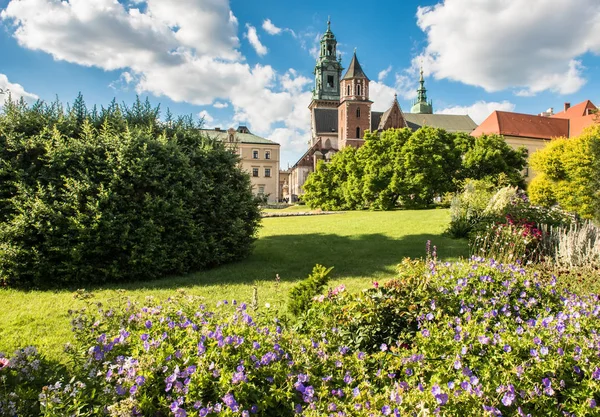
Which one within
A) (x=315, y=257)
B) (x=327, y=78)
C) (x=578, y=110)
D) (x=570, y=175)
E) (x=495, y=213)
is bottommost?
(x=315, y=257)

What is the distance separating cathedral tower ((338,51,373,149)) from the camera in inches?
2328

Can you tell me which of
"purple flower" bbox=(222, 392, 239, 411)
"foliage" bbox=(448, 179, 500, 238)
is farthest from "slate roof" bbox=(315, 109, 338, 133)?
"purple flower" bbox=(222, 392, 239, 411)

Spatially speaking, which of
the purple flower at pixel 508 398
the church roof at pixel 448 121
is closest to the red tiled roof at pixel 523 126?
the church roof at pixel 448 121

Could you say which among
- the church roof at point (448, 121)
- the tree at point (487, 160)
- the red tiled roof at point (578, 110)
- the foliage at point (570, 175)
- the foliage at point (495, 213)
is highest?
the church roof at point (448, 121)

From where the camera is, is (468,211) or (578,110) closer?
(468,211)

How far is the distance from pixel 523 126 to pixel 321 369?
63138 millimetres

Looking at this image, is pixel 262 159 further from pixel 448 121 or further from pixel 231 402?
pixel 231 402

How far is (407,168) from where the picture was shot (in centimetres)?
2956

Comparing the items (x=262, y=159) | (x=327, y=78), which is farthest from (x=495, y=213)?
(x=327, y=78)

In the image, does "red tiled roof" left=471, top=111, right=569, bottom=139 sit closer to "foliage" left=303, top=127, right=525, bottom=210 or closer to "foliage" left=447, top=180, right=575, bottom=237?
"foliage" left=303, top=127, right=525, bottom=210

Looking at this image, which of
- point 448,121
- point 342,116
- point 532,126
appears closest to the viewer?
point 532,126

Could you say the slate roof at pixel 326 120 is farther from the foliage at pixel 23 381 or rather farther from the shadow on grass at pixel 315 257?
the foliage at pixel 23 381

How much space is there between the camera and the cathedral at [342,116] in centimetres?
5956

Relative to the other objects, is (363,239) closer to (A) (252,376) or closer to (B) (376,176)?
(A) (252,376)
